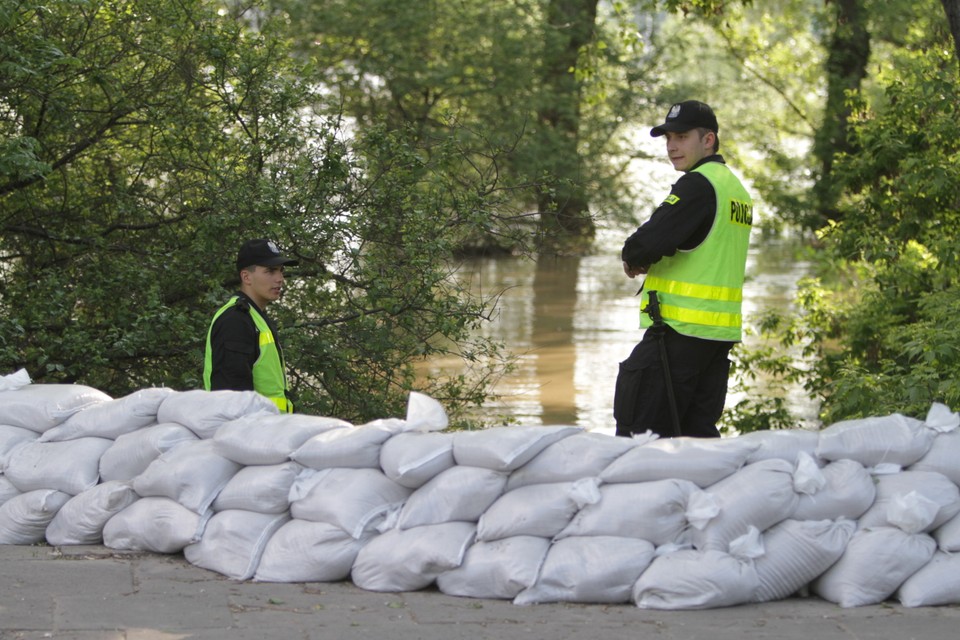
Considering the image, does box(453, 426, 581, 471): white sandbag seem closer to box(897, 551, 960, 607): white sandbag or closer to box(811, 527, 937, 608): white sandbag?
box(811, 527, 937, 608): white sandbag

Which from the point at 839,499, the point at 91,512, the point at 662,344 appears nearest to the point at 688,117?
the point at 662,344

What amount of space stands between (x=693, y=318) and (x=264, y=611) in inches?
83.9

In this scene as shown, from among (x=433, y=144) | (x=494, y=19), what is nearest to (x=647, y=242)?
(x=433, y=144)

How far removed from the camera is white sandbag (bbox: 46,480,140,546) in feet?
15.6

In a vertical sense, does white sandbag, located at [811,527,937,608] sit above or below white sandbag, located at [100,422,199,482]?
below

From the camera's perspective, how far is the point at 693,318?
16.9ft

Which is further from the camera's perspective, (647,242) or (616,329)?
(616,329)

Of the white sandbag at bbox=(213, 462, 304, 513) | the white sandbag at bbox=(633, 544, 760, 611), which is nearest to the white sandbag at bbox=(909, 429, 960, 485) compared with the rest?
the white sandbag at bbox=(633, 544, 760, 611)

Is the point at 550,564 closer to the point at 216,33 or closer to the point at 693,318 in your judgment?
the point at 693,318

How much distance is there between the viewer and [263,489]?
446 cm

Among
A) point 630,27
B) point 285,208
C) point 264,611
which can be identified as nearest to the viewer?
point 264,611

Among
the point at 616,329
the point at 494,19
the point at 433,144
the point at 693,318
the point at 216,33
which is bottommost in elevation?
the point at 616,329

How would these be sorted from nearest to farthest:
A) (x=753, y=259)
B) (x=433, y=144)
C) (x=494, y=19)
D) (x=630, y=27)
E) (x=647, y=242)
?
(x=647, y=242), (x=433, y=144), (x=630, y=27), (x=494, y=19), (x=753, y=259)

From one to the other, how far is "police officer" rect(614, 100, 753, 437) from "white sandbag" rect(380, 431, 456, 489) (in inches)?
45.6
